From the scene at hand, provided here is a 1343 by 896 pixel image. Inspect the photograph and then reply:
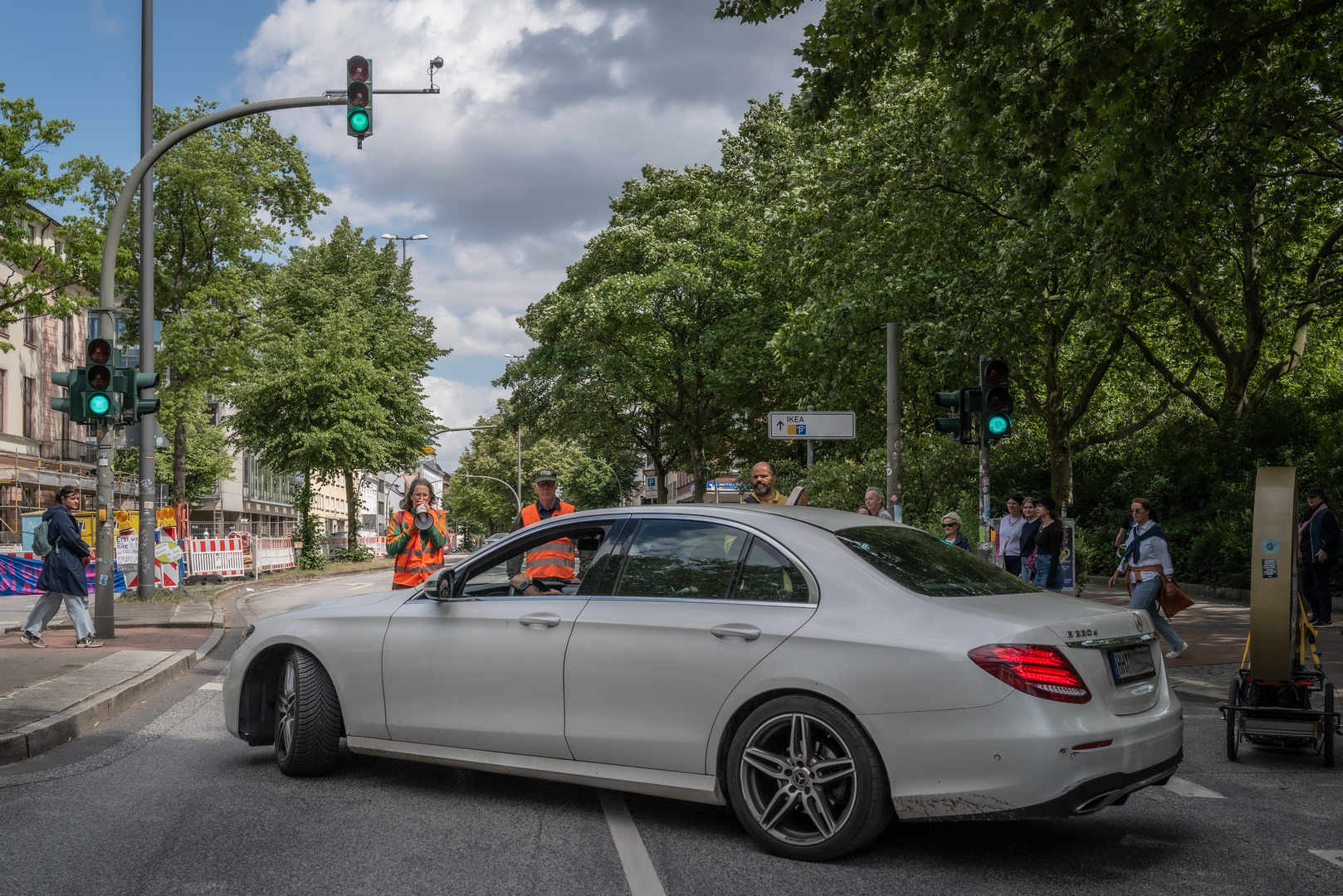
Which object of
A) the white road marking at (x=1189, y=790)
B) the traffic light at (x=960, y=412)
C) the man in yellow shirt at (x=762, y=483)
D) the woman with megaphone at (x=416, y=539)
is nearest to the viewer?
the white road marking at (x=1189, y=790)

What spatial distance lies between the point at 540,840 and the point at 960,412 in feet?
26.9

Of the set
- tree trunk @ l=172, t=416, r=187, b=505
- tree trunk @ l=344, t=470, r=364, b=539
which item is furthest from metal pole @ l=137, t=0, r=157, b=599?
tree trunk @ l=344, t=470, r=364, b=539

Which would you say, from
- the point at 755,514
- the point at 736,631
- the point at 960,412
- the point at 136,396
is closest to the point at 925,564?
the point at 755,514

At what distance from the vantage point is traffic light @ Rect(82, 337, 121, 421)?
526 inches

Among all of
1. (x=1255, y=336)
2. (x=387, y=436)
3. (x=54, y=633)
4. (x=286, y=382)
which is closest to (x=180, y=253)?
(x=286, y=382)

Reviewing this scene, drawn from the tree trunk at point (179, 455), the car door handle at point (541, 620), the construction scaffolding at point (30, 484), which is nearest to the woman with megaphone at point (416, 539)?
the car door handle at point (541, 620)

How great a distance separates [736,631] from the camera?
16.4 ft

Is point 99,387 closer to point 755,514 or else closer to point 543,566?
point 543,566

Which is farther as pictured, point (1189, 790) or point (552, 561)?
point (1189, 790)

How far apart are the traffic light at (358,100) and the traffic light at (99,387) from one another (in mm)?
3840

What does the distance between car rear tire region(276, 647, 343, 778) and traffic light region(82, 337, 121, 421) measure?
8.29m

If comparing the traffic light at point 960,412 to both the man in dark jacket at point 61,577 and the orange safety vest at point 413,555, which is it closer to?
the orange safety vest at point 413,555

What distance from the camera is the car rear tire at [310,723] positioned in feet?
20.9

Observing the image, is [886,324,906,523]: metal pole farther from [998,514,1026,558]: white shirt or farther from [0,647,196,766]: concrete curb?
[0,647,196,766]: concrete curb
